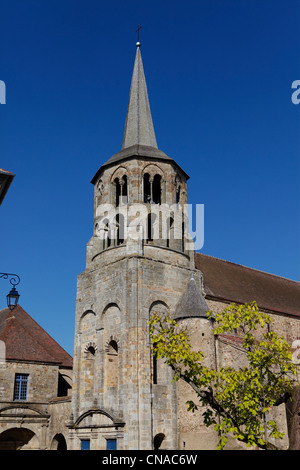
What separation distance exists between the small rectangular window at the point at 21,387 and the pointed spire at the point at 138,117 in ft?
47.3

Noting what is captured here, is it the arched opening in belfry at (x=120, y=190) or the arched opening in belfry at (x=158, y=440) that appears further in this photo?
the arched opening in belfry at (x=120, y=190)

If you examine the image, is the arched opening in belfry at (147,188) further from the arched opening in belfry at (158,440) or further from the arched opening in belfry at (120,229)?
the arched opening in belfry at (158,440)

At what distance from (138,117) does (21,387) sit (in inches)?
670

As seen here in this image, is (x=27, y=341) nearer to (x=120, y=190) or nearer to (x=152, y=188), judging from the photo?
(x=120, y=190)

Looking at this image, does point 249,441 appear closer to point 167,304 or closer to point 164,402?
point 164,402

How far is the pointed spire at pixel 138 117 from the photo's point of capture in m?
27.9

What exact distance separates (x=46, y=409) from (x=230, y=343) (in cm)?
1118

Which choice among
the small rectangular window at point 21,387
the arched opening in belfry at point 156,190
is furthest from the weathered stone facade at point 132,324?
the small rectangular window at point 21,387

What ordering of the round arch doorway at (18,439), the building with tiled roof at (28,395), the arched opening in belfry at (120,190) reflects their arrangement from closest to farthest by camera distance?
the building with tiled roof at (28,395), the arched opening in belfry at (120,190), the round arch doorway at (18,439)

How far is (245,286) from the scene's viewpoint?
2941 centimetres

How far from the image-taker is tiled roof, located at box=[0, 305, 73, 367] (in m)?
27.3

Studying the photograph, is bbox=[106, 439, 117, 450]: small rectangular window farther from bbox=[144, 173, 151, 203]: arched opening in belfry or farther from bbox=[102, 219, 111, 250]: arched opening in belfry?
bbox=[144, 173, 151, 203]: arched opening in belfry

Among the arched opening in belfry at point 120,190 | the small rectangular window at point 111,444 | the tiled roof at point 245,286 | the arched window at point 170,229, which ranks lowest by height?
the small rectangular window at point 111,444

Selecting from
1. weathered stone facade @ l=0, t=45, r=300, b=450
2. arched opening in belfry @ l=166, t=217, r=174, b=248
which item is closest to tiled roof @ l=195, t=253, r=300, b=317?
weathered stone facade @ l=0, t=45, r=300, b=450
